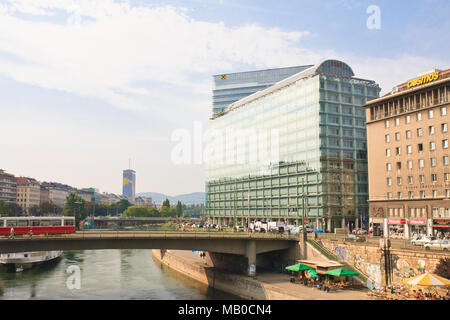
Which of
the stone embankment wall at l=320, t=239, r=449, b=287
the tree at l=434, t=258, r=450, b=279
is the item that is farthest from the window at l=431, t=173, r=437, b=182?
the tree at l=434, t=258, r=450, b=279

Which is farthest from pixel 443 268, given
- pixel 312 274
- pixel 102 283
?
pixel 102 283

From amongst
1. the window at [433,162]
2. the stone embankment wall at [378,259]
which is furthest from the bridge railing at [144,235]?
the window at [433,162]

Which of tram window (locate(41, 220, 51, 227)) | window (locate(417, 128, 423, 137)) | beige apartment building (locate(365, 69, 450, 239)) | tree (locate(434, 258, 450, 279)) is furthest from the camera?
window (locate(417, 128, 423, 137))

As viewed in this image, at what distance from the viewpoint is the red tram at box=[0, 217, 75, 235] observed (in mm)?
62987

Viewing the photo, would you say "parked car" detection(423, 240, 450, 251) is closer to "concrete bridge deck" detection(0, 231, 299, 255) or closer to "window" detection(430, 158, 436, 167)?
"concrete bridge deck" detection(0, 231, 299, 255)

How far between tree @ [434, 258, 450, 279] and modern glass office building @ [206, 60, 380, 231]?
46.6 metres

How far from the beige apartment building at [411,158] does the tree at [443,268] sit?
89.8 ft

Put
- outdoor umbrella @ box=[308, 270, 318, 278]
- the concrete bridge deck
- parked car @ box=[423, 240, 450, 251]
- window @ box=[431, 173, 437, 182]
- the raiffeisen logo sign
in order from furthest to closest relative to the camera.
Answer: the raiffeisen logo sign < window @ box=[431, 173, 437, 182] < the concrete bridge deck < outdoor umbrella @ box=[308, 270, 318, 278] < parked car @ box=[423, 240, 450, 251]

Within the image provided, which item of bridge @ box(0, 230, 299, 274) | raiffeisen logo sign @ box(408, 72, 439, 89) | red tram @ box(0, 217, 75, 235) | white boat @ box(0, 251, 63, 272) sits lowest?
white boat @ box(0, 251, 63, 272)

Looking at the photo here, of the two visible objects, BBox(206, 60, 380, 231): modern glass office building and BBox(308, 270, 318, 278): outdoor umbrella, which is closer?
BBox(308, 270, 318, 278): outdoor umbrella

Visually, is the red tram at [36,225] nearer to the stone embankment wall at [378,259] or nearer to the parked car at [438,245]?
the stone embankment wall at [378,259]

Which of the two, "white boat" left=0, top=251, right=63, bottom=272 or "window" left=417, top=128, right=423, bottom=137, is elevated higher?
"window" left=417, top=128, right=423, bottom=137
